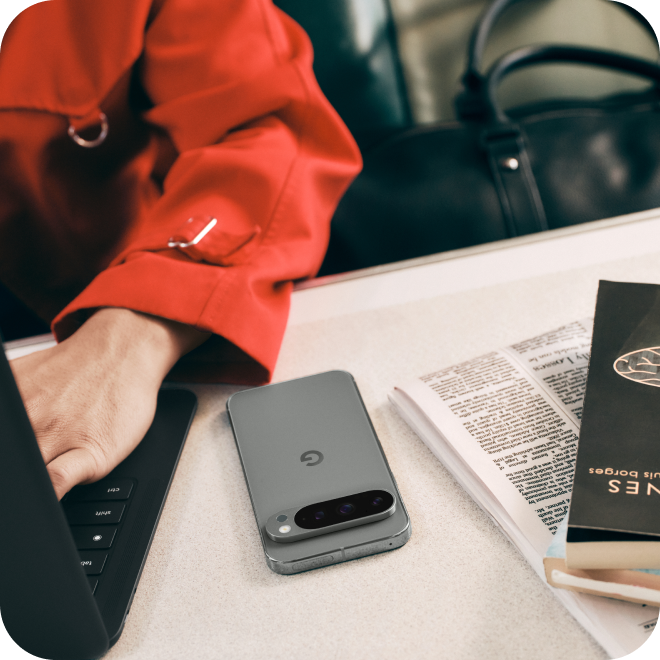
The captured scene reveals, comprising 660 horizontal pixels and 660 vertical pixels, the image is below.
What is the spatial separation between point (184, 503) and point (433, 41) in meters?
0.94

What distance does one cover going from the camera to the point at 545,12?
1.00 meters

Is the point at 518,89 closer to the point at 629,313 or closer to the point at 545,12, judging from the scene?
the point at 545,12

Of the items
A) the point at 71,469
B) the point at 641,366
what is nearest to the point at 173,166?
the point at 71,469

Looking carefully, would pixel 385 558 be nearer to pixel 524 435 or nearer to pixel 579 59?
pixel 524 435

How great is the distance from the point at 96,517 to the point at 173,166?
1.25 ft

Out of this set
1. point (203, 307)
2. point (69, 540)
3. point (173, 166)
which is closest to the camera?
point (69, 540)

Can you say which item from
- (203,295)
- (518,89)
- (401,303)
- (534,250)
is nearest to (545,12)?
(518,89)

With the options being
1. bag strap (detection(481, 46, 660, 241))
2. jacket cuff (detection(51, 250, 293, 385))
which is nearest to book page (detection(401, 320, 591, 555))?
jacket cuff (detection(51, 250, 293, 385))

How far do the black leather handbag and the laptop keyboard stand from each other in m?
0.44

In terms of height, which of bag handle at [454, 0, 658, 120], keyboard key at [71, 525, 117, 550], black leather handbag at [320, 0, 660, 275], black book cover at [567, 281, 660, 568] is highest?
bag handle at [454, 0, 658, 120]

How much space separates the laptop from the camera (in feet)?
0.72

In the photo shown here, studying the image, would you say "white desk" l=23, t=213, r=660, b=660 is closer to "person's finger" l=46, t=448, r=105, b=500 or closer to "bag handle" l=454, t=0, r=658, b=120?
"person's finger" l=46, t=448, r=105, b=500

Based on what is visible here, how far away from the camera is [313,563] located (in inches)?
12.4

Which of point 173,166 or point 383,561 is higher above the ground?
point 173,166
